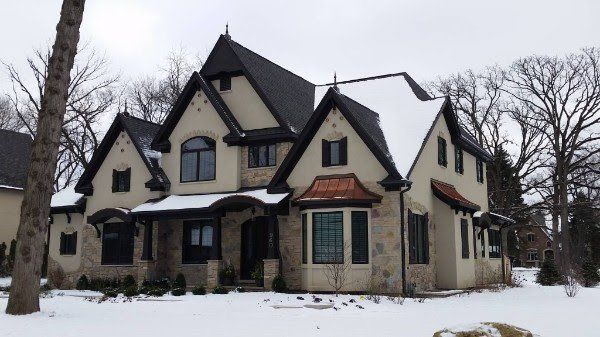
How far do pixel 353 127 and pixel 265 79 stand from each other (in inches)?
227

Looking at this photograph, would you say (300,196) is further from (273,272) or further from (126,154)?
(126,154)

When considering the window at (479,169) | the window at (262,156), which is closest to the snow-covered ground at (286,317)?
the window at (262,156)

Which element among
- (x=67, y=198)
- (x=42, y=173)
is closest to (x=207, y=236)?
(x=67, y=198)

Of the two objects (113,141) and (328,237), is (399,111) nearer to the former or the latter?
(328,237)

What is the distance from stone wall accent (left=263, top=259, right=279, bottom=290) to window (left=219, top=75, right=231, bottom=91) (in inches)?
307

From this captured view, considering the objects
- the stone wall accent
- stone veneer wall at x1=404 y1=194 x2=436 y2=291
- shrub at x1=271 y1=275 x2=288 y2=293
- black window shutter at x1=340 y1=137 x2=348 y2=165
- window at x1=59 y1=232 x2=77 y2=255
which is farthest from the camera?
window at x1=59 y1=232 x2=77 y2=255

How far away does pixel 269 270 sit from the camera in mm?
20531

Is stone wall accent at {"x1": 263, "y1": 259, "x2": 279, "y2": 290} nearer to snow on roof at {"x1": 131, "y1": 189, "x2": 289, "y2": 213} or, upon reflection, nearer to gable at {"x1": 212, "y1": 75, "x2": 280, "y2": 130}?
snow on roof at {"x1": 131, "y1": 189, "x2": 289, "y2": 213}

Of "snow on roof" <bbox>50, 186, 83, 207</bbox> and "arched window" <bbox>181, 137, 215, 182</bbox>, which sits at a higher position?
"arched window" <bbox>181, 137, 215, 182</bbox>

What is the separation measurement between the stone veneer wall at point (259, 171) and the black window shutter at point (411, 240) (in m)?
5.34

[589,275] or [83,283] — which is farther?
[589,275]

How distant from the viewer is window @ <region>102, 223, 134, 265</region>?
2452 centimetres

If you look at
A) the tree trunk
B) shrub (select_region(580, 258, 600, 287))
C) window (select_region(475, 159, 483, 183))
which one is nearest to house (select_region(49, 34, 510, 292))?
window (select_region(475, 159, 483, 183))

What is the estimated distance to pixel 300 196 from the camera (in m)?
20.8
